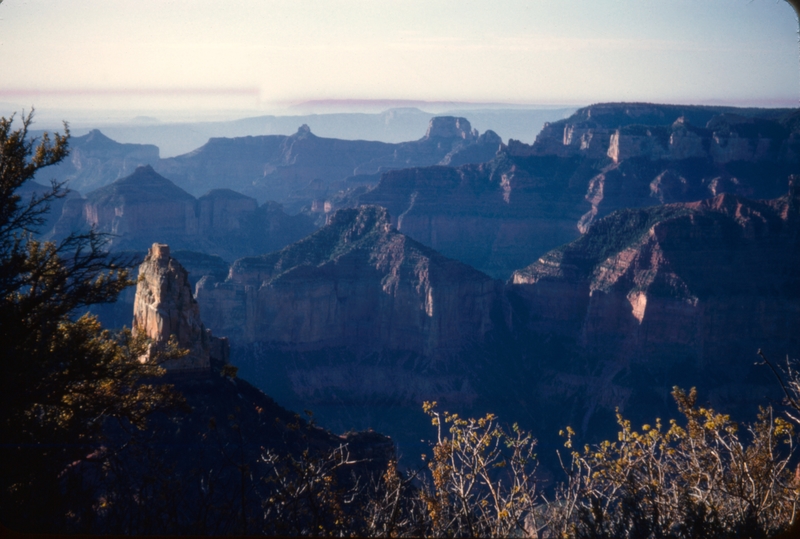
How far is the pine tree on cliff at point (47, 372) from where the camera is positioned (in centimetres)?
1001

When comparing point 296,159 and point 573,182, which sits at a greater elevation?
point 573,182

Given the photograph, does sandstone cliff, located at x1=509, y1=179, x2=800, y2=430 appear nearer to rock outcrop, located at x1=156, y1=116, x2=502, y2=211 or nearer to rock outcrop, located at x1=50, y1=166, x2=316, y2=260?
rock outcrop, located at x1=50, y1=166, x2=316, y2=260

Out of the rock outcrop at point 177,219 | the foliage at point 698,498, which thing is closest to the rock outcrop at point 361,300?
the rock outcrop at point 177,219

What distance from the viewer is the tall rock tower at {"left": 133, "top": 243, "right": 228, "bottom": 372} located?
A: 2142 centimetres

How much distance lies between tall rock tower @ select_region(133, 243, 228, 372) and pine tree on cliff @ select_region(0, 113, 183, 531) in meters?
7.30

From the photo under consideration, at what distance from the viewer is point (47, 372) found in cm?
1125

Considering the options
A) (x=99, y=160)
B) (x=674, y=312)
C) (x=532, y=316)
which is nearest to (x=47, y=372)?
(x=674, y=312)

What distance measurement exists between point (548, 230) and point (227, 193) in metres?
40.1

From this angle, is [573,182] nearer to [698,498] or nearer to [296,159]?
[296,159]

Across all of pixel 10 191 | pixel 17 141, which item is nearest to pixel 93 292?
pixel 10 191

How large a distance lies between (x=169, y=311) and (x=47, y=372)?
1030 centimetres

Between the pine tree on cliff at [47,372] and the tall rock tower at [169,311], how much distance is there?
288 inches

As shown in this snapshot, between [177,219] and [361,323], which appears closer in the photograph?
[361,323]

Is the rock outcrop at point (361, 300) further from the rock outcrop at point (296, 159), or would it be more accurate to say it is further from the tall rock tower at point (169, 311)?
the rock outcrop at point (296, 159)
